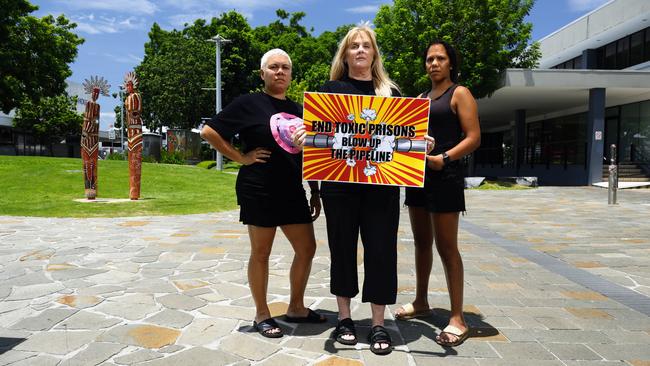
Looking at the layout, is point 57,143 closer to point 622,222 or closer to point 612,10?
point 612,10

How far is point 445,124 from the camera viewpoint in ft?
10.1

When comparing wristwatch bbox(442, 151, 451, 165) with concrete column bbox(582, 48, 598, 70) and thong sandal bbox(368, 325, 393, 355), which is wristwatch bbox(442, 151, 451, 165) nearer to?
thong sandal bbox(368, 325, 393, 355)

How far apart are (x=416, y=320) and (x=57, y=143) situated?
5806cm

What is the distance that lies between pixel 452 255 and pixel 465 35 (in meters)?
18.9

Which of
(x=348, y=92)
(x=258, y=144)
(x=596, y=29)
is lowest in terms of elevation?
(x=258, y=144)

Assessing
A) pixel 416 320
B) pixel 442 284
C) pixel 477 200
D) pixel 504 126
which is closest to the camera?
pixel 416 320

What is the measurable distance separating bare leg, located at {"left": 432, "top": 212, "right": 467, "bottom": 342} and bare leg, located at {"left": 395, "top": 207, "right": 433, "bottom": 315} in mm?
218

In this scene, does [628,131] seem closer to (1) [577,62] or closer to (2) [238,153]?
(1) [577,62]

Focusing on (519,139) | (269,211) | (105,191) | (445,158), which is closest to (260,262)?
(269,211)

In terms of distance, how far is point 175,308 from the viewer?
12.4 ft

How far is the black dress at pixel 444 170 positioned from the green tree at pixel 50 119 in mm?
47970

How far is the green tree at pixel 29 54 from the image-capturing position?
27562mm

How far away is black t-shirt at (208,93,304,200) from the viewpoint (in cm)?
305

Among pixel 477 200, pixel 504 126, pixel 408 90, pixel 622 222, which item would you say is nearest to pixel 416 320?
pixel 622 222
